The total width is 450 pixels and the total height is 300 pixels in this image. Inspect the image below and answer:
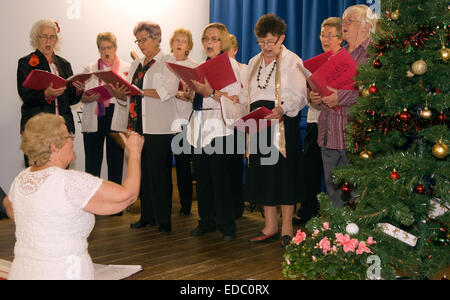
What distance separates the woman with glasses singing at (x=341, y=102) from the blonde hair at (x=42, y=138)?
5.93 feet

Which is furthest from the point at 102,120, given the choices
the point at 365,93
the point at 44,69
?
the point at 365,93

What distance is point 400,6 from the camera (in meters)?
2.36

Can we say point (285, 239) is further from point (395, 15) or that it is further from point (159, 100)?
point (395, 15)

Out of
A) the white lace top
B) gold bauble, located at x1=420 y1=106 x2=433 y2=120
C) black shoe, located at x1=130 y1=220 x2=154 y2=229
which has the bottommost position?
black shoe, located at x1=130 y1=220 x2=154 y2=229

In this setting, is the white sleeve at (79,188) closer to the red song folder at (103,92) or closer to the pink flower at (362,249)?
the pink flower at (362,249)

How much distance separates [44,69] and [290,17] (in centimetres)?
264

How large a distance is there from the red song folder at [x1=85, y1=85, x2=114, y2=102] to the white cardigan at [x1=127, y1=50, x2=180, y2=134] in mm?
377

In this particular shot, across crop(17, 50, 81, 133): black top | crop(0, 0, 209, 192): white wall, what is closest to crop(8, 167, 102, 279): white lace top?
crop(17, 50, 81, 133): black top

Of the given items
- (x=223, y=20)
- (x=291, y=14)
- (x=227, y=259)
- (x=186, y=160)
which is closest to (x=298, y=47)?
(x=291, y=14)

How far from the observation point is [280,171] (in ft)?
11.3

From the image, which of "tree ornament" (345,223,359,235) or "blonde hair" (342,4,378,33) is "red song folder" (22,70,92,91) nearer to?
"blonde hair" (342,4,378,33)

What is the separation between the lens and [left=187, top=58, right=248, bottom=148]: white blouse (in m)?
3.57

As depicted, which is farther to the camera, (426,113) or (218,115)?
(218,115)

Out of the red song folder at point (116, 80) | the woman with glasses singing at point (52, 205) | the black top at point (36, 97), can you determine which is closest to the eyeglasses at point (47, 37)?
the black top at point (36, 97)
